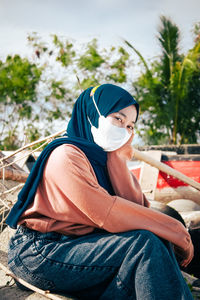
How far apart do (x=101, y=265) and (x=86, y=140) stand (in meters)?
0.65

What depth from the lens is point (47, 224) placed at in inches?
63.2

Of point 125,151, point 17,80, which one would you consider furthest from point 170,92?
point 125,151

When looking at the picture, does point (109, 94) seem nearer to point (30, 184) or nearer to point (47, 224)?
point (30, 184)

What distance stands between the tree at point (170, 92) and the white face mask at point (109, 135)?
11017 millimetres

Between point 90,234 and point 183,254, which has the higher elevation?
point 90,234

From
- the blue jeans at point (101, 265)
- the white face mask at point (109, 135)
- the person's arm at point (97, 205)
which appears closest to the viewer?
the blue jeans at point (101, 265)

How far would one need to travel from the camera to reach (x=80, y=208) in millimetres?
1521

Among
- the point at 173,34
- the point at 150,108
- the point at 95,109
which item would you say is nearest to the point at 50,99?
the point at 150,108

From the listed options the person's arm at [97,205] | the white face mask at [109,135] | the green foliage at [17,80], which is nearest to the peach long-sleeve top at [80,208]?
the person's arm at [97,205]

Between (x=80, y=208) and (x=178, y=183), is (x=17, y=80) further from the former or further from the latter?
(x=80, y=208)

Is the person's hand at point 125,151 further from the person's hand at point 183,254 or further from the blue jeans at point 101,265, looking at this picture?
the person's hand at point 183,254

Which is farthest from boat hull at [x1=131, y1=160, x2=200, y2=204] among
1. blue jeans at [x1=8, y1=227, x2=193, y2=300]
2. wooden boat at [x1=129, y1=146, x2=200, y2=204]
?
blue jeans at [x1=8, y1=227, x2=193, y2=300]

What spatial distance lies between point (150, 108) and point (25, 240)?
40.6 ft

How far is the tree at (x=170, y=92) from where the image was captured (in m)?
12.6
